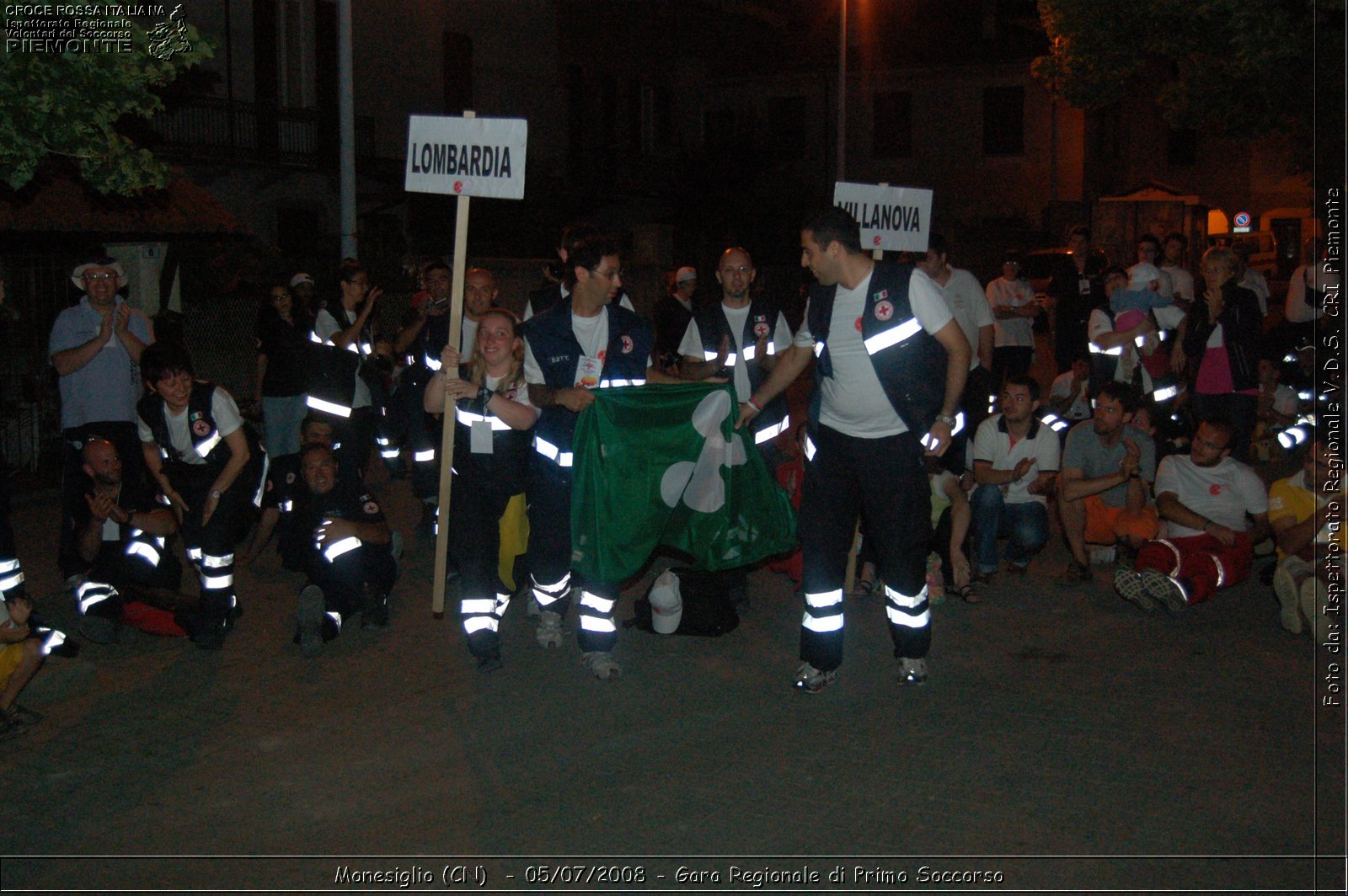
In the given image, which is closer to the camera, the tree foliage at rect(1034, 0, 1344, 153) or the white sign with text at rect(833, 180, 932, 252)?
the white sign with text at rect(833, 180, 932, 252)

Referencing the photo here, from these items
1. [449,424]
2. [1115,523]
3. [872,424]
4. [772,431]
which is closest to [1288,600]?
[1115,523]

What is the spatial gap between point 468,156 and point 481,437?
1.68 metres

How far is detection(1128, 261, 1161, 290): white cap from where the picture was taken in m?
11.7

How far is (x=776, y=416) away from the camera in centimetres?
868

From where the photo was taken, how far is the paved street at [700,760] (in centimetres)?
487

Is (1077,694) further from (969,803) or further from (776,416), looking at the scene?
(776,416)

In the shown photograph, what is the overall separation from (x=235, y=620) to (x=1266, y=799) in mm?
5606

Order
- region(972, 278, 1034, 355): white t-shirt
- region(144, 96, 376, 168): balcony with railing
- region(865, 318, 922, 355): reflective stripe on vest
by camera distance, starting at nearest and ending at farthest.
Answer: region(865, 318, 922, 355): reflective stripe on vest, region(972, 278, 1034, 355): white t-shirt, region(144, 96, 376, 168): balcony with railing

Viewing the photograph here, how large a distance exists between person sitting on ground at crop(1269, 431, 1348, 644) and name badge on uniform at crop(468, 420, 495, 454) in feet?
14.3

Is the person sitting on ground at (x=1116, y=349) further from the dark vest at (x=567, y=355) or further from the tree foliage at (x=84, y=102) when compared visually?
the tree foliage at (x=84, y=102)

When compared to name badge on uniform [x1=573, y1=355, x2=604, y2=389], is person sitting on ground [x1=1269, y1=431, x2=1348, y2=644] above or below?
below

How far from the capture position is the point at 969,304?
378 inches

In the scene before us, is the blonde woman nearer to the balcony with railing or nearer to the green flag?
the green flag

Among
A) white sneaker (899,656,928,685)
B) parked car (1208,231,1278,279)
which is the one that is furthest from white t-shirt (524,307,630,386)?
parked car (1208,231,1278,279)
